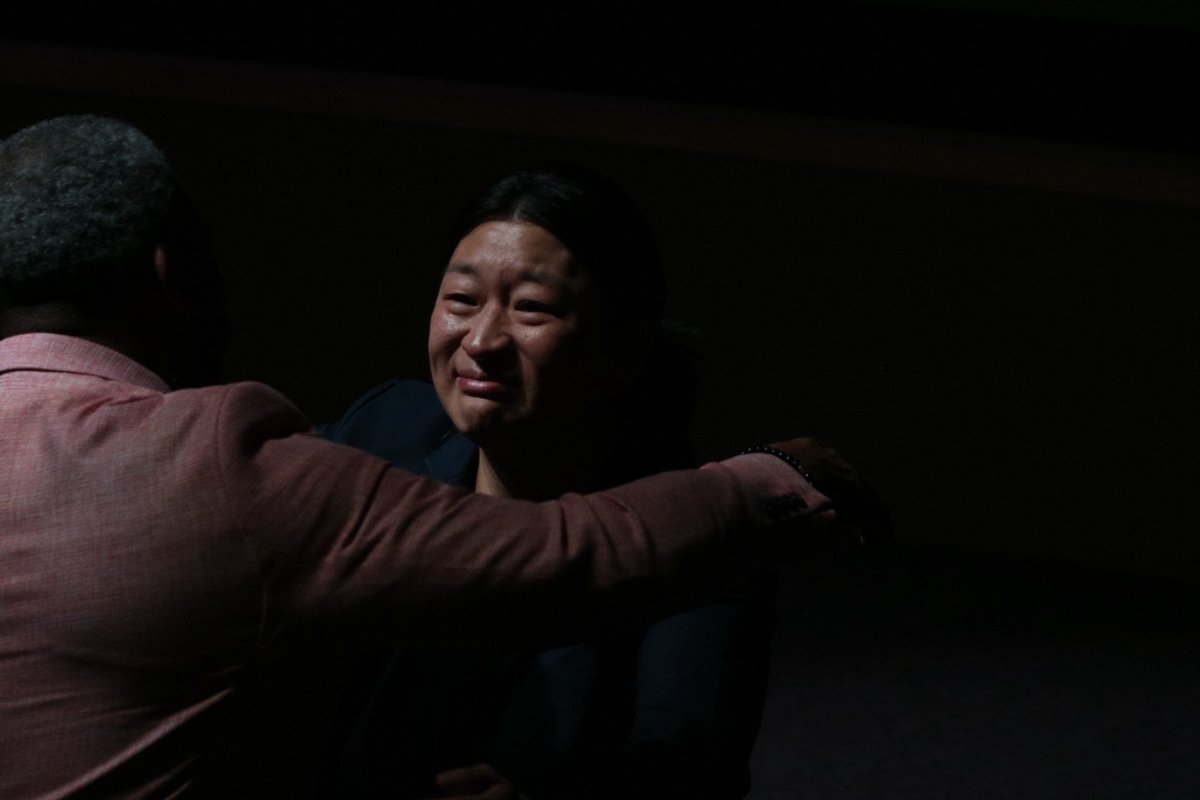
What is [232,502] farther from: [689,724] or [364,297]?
[364,297]

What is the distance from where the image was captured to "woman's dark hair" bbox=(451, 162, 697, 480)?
1.77 meters

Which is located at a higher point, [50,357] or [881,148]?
[881,148]

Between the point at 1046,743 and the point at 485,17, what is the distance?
81.6 inches

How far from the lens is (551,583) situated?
3.94 feet

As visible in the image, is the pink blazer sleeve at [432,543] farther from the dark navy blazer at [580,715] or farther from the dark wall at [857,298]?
the dark wall at [857,298]

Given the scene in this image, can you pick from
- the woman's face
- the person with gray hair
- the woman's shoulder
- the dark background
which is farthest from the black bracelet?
the dark background

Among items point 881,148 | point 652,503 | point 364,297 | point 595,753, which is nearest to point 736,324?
point 881,148

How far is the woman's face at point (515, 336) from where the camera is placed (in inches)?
68.9

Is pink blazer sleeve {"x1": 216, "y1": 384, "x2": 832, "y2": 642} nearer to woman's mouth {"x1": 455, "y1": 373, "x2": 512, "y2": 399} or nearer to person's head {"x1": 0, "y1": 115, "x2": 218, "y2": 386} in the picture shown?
person's head {"x1": 0, "y1": 115, "x2": 218, "y2": 386}

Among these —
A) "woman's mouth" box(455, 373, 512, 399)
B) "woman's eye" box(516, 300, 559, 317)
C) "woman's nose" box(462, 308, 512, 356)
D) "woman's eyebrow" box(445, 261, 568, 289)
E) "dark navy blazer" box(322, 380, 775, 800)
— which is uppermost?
"woman's eyebrow" box(445, 261, 568, 289)

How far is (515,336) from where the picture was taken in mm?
1751

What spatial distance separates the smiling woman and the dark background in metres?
1.83

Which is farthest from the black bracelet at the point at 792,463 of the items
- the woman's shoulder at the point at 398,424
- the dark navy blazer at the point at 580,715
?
the woman's shoulder at the point at 398,424

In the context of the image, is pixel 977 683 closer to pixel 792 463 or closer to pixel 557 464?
pixel 557 464
